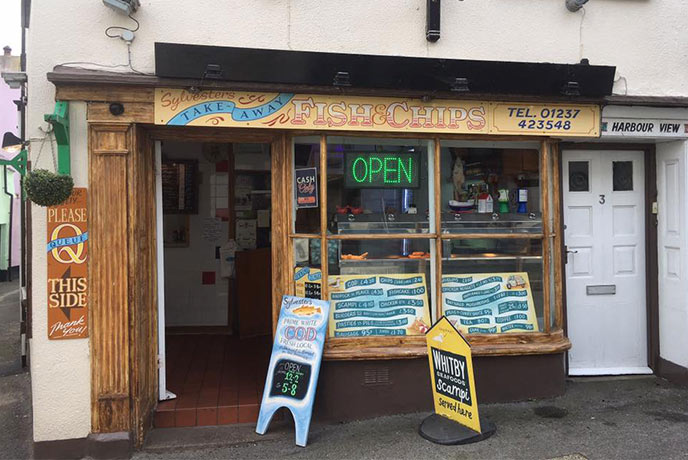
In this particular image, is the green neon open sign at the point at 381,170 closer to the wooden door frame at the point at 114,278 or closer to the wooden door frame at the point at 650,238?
the wooden door frame at the point at 650,238

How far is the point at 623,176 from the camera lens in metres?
5.12

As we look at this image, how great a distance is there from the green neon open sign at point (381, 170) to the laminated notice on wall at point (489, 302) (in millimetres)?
1001

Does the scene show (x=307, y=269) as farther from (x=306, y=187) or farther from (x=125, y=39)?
(x=125, y=39)

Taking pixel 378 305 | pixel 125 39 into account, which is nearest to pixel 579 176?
pixel 378 305

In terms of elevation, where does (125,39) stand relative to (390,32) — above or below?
below

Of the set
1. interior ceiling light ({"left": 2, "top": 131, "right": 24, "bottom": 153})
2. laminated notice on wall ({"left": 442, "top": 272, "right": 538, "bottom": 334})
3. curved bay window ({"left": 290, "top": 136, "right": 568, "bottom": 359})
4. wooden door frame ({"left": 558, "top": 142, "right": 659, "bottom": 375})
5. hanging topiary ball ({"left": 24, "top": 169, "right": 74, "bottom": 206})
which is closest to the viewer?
hanging topiary ball ({"left": 24, "top": 169, "right": 74, "bottom": 206})

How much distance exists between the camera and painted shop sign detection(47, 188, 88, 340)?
368 cm

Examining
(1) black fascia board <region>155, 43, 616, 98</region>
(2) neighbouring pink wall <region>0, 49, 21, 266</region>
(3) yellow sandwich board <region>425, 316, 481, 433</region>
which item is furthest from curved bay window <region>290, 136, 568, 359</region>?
(2) neighbouring pink wall <region>0, 49, 21, 266</region>

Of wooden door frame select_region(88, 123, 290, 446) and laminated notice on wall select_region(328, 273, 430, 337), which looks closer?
wooden door frame select_region(88, 123, 290, 446)

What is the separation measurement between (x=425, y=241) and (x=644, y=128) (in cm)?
239

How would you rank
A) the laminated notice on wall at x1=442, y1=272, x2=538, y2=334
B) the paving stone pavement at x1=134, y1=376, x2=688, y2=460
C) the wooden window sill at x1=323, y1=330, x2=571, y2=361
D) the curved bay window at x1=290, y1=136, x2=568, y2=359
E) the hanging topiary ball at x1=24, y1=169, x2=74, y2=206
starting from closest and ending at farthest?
1. the hanging topiary ball at x1=24, y1=169, x2=74, y2=206
2. the paving stone pavement at x1=134, y1=376, x2=688, y2=460
3. the wooden window sill at x1=323, y1=330, x2=571, y2=361
4. the curved bay window at x1=290, y1=136, x2=568, y2=359
5. the laminated notice on wall at x1=442, y1=272, x2=538, y2=334

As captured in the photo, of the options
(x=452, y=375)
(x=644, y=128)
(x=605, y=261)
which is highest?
(x=644, y=128)

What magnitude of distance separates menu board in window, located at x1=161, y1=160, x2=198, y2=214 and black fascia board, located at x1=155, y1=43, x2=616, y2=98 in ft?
9.81

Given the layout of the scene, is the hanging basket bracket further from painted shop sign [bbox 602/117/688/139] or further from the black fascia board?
painted shop sign [bbox 602/117/688/139]
